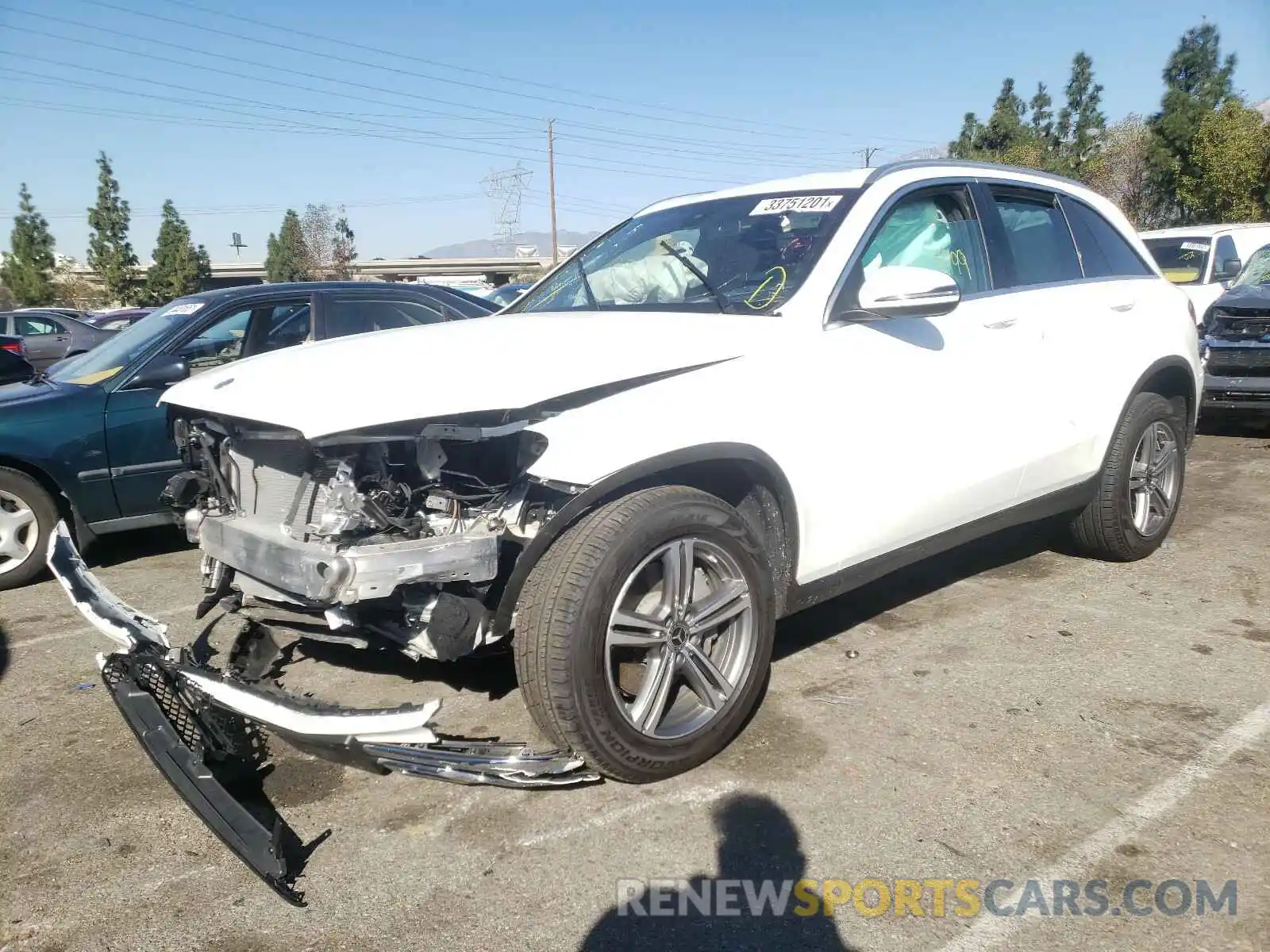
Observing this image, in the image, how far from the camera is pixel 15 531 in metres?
5.07

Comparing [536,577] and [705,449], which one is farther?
[705,449]

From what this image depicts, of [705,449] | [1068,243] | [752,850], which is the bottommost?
[752,850]

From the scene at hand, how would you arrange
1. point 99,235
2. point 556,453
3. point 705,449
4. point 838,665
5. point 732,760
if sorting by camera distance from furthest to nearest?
point 99,235
point 838,665
point 732,760
point 705,449
point 556,453

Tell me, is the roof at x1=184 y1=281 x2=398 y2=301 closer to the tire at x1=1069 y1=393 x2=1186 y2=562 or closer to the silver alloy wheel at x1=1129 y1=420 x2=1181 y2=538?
the tire at x1=1069 y1=393 x2=1186 y2=562

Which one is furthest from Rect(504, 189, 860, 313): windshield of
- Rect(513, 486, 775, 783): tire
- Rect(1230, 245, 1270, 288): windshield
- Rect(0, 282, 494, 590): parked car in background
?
Rect(1230, 245, 1270, 288): windshield

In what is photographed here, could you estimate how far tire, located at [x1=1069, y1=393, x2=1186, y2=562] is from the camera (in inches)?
179

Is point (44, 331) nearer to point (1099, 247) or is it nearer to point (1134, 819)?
point (1099, 247)

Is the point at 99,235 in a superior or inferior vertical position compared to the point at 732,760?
superior

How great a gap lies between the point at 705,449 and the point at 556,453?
0.48m

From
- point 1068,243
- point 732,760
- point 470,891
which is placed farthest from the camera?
point 1068,243

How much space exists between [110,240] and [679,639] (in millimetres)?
57855

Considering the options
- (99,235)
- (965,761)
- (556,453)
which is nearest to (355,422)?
(556,453)

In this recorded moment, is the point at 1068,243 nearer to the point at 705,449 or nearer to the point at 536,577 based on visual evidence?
the point at 705,449

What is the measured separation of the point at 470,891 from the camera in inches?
95.4
